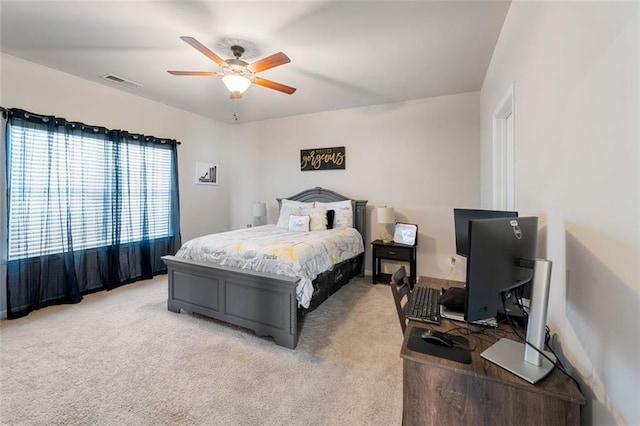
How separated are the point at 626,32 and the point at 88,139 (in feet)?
15.4

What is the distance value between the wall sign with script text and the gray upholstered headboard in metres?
0.40

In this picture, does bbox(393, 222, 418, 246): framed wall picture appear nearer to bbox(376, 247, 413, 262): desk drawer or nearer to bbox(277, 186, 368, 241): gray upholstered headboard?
bbox(376, 247, 413, 262): desk drawer

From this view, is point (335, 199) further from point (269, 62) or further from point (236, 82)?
point (269, 62)

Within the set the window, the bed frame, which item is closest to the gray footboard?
the bed frame

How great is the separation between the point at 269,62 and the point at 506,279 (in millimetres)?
2336

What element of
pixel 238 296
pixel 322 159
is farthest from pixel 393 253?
pixel 238 296

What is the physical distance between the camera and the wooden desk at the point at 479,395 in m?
0.84

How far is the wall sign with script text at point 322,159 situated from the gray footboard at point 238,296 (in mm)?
2648

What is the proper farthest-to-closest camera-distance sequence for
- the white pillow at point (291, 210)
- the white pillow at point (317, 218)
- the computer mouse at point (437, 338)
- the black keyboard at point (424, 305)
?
the white pillow at point (291, 210)
the white pillow at point (317, 218)
the black keyboard at point (424, 305)
the computer mouse at point (437, 338)

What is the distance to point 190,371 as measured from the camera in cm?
203

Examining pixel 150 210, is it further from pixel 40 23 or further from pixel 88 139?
pixel 40 23

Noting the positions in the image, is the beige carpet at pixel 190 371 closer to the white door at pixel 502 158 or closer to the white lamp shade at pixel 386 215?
the white lamp shade at pixel 386 215

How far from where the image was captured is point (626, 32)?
751 millimetres

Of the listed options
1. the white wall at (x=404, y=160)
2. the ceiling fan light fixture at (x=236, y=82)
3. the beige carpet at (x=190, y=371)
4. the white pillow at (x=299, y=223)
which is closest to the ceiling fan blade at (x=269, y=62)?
the ceiling fan light fixture at (x=236, y=82)
